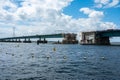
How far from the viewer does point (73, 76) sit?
36.3 meters

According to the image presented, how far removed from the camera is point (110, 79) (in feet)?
112

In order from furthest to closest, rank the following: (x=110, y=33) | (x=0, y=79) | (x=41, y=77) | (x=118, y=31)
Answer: (x=110, y=33) → (x=118, y=31) → (x=41, y=77) → (x=0, y=79)

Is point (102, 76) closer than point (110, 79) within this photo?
No

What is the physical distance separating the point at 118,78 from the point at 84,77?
4.54m

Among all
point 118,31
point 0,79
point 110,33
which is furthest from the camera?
point 110,33

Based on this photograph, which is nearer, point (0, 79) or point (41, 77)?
point (0, 79)

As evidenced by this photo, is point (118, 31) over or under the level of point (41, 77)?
over

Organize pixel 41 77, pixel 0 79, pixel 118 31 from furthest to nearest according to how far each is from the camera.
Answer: pixel 118 31, pixel 41 77, pixel 0 79

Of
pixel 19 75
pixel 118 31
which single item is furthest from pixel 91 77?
pixel 118 31

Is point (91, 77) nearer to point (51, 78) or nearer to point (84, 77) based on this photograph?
point (84, 77)

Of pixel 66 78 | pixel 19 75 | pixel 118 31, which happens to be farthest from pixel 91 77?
pixel 118 31

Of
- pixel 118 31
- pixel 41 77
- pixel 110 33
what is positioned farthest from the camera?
pixel 110 33

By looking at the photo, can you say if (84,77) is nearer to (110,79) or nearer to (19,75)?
(110,79)

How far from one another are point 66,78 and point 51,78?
Answer: 1.99 meters
